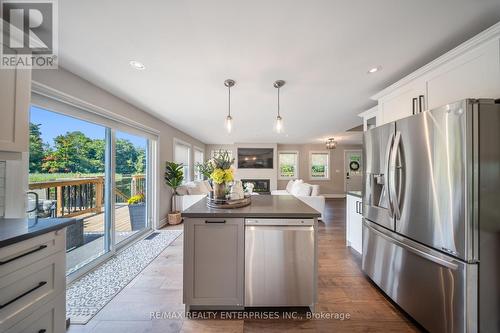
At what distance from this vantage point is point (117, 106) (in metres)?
2.90

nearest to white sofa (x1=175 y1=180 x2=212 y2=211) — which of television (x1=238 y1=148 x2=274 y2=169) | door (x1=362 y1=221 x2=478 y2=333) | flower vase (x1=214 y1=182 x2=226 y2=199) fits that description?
flower vase (x1=214 y1=182 x2=226 y2=199)

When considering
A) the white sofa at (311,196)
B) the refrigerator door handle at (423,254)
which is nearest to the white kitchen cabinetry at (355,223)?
the refrigerator door handle at (423,254)

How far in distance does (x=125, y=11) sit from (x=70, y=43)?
744 millimetres

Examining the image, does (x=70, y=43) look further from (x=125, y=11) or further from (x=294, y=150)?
A: (x=294, y=150)

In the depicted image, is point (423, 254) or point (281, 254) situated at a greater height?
point (423, 254)

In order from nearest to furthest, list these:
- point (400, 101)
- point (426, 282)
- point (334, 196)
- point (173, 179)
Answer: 1. point (426, 282)
2. point (400, 101)
3. point (173, 179)
4. point (334, 196)

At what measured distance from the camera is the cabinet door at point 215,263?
1766 mm

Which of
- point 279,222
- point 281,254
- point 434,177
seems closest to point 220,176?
point 279,222

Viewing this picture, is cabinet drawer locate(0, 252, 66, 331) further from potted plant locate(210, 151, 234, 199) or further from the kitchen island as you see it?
potted plant locate(210, 151, 234, 199)

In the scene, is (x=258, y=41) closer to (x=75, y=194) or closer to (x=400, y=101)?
(x=400, y=101)

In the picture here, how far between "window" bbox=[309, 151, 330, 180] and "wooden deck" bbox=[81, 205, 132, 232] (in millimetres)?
7474

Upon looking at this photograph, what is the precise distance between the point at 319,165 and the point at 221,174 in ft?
25.7

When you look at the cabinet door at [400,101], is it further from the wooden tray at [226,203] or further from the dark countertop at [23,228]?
the dark countertop at [23,228]

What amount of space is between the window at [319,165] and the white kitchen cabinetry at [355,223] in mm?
5823
